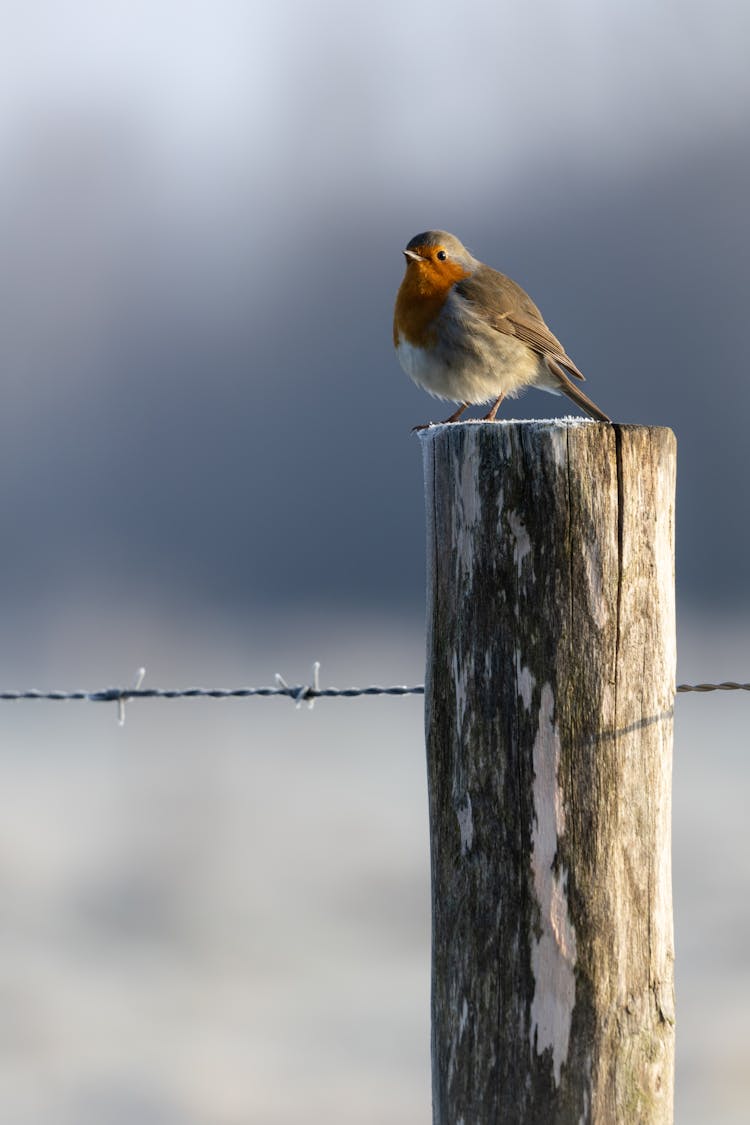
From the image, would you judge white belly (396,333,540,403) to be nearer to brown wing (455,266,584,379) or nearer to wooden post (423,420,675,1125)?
brown wing (455,266,584,379)

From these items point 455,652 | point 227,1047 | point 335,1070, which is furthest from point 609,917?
point 227,1047

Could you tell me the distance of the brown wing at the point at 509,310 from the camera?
13.4 ft

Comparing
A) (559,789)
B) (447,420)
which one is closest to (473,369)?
(447,420)

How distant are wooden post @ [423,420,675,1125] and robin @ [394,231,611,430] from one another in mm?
1882

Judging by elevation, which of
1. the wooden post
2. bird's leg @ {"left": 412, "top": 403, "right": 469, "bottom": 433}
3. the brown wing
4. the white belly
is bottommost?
the wooden post

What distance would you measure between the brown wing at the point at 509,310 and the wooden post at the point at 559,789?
195 cm

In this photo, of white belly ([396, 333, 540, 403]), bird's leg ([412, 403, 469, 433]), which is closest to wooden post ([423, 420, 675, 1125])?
bird's leg ([412, 403, 469, 433])

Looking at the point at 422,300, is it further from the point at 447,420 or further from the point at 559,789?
the point at 559,789

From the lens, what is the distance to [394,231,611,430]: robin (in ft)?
13.3

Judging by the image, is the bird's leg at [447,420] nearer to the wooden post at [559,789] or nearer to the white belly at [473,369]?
the white belly at [473,369]

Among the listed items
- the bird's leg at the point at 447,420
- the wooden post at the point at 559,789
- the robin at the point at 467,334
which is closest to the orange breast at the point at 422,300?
the robin at the point at 467,334

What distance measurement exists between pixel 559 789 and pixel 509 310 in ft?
7.35

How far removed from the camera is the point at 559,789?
2131mm

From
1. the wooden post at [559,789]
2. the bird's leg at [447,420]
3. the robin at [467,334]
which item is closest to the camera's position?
the wooden post at [559,789]
